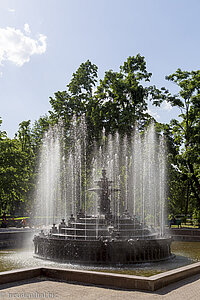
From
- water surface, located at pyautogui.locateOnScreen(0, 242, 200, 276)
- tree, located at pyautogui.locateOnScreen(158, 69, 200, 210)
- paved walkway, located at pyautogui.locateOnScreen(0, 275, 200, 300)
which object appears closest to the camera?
paved walkway, located at pyautogui.locateOnScreen(0, 275, 200, 300)

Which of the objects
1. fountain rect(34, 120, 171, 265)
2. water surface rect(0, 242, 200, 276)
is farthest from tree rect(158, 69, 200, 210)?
water surface rect(0, 242, 200, 276)

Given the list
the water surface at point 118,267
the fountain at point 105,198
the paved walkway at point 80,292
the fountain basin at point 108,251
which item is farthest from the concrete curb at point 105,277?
the fountain at point 105,198

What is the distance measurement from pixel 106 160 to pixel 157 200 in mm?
6965

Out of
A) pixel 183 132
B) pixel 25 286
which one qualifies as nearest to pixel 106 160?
pixel 183 132

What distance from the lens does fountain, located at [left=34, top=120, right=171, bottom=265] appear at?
12500mm

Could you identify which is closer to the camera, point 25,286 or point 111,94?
point 25,286

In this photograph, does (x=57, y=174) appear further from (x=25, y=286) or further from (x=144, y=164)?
(x=25, y=286)

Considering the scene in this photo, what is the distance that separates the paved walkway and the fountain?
4.04 metres

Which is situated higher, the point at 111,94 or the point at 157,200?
the point at 111,94

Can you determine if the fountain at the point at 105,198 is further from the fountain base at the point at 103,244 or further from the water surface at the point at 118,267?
the water surface at the point at 118,267

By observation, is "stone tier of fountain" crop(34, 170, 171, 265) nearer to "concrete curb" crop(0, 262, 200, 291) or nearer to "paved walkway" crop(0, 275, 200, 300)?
"concrete curb" crop(0, 262, 200, 291)

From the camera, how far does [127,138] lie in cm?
3262

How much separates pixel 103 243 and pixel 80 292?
480 centimetres

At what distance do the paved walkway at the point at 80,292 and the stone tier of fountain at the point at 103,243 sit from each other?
3.96 metres
